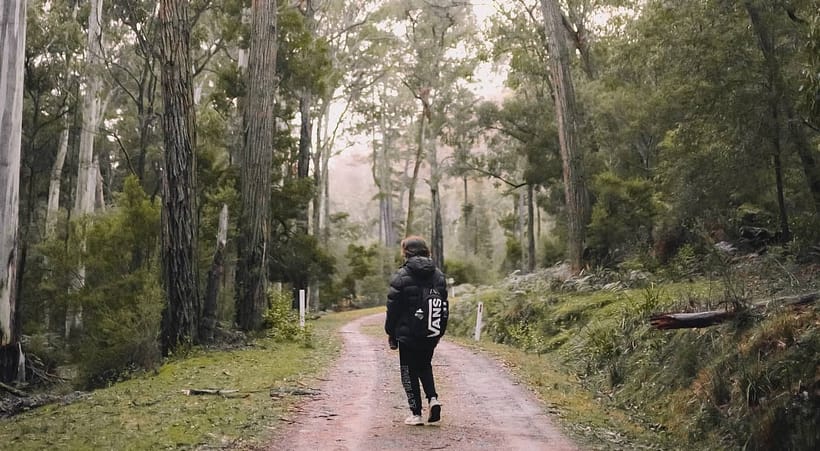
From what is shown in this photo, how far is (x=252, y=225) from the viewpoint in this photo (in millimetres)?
14016

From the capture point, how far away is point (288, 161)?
2250cm

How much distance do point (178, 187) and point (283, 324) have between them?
11.7 feet

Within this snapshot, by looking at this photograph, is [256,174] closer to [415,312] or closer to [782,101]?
[415,312]

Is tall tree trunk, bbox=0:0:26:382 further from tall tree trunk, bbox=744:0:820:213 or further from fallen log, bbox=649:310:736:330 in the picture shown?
tall tree trunk, bbox=744:0:820:213

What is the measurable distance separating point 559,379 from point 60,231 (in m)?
12.6

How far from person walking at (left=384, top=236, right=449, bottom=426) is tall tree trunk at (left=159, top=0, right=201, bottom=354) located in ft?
22.0

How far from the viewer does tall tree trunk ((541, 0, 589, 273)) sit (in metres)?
16.5

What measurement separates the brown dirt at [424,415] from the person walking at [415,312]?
0.56m

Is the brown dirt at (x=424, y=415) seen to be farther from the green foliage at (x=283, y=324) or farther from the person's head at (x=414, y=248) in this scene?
the green foliage at (x=283, y=324)

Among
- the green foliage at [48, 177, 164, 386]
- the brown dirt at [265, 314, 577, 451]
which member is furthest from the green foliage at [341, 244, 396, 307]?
the brown dirt at [265, 314, 577, 451]

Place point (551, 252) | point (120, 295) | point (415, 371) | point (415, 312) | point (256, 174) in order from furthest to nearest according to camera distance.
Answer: point (551, 252)
point (256, 174)
point (120, 295)
point (415, 371)
point (415, 312)

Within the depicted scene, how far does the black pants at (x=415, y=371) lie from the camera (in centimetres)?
602

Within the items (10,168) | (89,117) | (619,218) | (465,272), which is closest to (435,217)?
(465,272)

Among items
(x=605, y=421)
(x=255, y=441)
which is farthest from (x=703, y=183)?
(x=255, y=441)
